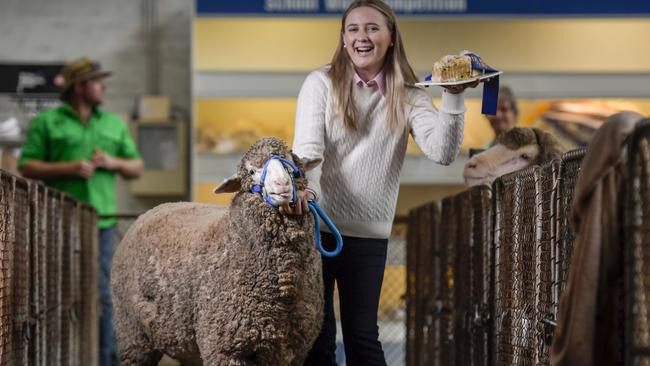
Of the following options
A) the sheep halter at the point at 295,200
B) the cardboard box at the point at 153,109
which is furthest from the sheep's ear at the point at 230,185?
the cardboard box at the point at 153,109

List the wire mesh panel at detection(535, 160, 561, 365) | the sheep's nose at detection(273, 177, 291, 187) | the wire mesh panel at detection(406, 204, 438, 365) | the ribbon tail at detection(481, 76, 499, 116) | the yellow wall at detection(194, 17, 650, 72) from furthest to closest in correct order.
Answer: the yellow wall at detection(194, 17, 650, 72) → the wire mesh panel at detection(406, 204, 438, 365) → the ribbon tail at detection(481, 76, 499, 116) → the sheep's nose at detection(273, 177, 291, 187) → the wire mesh panel at detection(535, 160, 561, 365)

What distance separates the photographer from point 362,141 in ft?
12.5

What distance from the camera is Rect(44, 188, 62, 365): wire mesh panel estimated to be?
4.74m

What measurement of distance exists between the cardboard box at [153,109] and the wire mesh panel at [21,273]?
623 cm

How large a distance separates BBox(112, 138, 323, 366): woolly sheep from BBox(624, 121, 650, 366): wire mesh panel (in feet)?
4.33

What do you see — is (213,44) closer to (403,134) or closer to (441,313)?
(441,313)

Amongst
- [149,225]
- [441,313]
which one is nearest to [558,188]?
[149,225]

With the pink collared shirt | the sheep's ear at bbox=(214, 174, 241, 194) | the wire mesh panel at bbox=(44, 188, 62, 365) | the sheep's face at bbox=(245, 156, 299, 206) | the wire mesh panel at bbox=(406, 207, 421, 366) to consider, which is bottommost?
the wire mesh panel at bbox=(406, 207, 421, 366)

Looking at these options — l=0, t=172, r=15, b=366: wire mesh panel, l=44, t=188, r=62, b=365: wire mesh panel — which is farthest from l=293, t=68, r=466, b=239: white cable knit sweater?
l=44, t=188, r=62, b=365: wire mesh panel

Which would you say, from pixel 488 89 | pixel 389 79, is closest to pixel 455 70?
pixel 488 89

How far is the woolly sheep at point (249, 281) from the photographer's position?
3.37 m

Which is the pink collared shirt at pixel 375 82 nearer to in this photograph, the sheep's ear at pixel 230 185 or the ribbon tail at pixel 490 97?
the ribbon tail at pixel 490 97

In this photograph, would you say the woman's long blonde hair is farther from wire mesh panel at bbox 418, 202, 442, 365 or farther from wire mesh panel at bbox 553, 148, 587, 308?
wire mesh panel at bbox 418, 202, 442, 365

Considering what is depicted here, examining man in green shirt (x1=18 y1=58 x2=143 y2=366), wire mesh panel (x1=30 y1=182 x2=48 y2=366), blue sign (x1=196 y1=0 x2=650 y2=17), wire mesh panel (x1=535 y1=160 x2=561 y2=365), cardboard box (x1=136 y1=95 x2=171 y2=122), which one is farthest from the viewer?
cardboard box (x1=136 y1=95 x2=171 y2=122)
